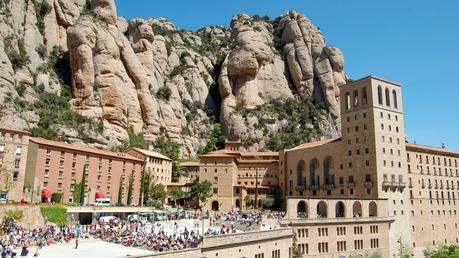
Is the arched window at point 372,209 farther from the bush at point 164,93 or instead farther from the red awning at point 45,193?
the bush at point 164,93

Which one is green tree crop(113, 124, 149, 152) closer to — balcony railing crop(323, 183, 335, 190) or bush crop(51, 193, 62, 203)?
bush crop(51, 193, 62, 203)

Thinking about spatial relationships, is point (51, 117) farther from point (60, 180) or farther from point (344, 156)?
point (344, 156)

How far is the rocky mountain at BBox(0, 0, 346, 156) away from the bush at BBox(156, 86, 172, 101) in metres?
0.25

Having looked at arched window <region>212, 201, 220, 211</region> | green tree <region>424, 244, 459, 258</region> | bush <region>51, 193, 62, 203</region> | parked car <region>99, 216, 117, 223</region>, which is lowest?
green tree <region>424, 244, 459, 258</region>

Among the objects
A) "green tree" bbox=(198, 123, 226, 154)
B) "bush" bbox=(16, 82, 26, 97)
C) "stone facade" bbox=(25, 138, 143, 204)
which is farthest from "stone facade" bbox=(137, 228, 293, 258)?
"green tree" bbox=(198, 123, 226, 154)

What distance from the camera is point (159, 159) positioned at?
7550 cm

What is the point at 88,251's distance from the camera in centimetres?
2992

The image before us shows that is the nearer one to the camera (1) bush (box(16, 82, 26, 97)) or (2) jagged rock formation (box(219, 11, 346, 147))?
(1) bush (box(16, 82, 26, 97))

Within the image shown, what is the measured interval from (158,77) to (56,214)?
6415cm

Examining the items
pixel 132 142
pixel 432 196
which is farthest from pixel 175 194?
pixel 432 196

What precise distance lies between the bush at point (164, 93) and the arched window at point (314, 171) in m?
42.6

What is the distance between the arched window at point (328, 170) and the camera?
6688cm

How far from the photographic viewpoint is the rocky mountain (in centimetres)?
7338

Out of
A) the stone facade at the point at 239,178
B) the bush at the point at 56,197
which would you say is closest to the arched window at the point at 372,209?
the stone facade at the point at 239,178
